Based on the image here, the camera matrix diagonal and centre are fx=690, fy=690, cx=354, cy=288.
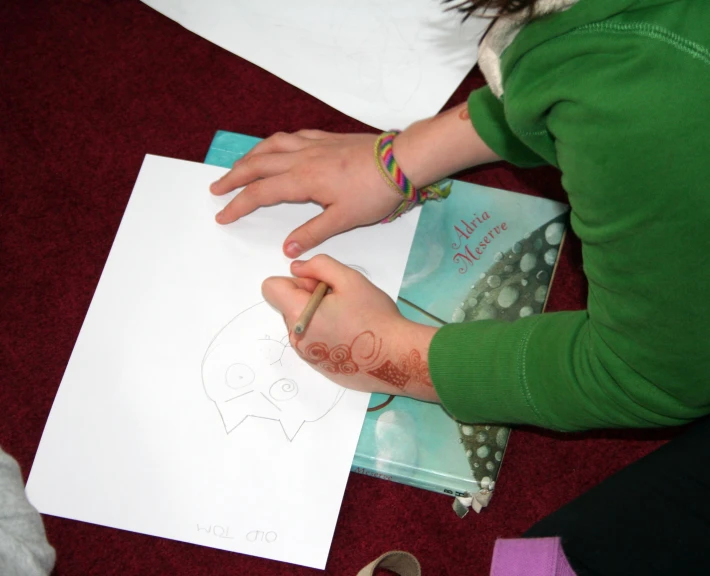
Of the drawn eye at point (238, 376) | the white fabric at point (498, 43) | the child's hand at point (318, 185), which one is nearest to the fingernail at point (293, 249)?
the child's hand at point (318, 185)

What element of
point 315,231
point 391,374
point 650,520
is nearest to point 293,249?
point 315,231

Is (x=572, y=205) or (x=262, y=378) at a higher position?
(x=572, y=205)

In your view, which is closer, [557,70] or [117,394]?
[557,70]

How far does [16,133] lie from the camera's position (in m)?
0.69

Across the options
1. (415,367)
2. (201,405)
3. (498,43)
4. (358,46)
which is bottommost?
(201,405)

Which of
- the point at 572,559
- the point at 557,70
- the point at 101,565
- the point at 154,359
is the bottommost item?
the point at 101,565

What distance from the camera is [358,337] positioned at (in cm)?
56

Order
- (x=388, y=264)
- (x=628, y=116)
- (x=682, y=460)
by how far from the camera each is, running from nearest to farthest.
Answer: (x=628, y=116) < (x=682, y=460) < (x=388, y=264)

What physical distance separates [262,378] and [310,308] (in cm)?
8

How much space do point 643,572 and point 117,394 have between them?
0.42m

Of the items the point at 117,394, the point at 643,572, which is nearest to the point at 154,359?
the point at 117,394

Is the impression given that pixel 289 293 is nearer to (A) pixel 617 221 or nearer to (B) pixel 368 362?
(B) pixel 368 362

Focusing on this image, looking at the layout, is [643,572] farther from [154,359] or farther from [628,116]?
[154,359]

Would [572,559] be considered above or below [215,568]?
above
